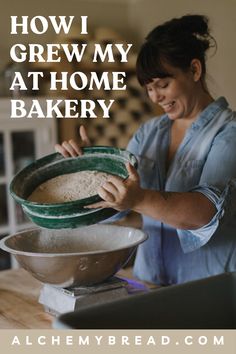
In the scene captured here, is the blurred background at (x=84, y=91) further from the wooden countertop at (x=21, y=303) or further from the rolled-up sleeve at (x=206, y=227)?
the rolled-up sleeve at (x=206, y=227)

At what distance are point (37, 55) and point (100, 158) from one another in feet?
6.63

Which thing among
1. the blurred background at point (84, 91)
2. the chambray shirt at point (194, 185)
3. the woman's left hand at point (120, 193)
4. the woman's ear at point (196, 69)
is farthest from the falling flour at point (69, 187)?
the blurred background at point (84, 91)

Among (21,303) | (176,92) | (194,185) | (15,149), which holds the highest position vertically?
(176,92)

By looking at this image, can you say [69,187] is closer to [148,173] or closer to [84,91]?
[148,173]

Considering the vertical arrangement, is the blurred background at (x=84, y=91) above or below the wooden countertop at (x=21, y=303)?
above

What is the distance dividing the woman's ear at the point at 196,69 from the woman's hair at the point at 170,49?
11 mm

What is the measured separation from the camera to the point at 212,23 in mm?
3289

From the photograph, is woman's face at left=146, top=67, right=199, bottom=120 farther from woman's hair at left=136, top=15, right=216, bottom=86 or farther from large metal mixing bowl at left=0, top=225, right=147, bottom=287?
large metal mixing bowl at left=0, top=225, right=147, bottom=287

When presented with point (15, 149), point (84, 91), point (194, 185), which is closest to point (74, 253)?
point (194, 185)

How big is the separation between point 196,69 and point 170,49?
11 cm

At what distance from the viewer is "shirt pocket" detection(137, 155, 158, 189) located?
66.6 inches

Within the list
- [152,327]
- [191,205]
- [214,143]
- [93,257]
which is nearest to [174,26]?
[214,143]

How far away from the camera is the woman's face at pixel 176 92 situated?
1573 millimetres

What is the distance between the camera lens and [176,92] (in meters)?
1.58
